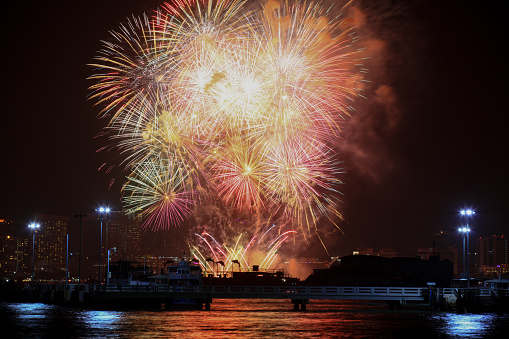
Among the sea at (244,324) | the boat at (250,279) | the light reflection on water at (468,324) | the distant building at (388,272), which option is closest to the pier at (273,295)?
the sea at (244,324)

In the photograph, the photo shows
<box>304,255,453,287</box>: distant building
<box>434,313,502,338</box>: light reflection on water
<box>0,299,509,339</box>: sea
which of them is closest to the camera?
<box>0,299,509,339</box>: sea

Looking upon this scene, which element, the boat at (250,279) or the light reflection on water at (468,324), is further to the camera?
the boat at (250,279)

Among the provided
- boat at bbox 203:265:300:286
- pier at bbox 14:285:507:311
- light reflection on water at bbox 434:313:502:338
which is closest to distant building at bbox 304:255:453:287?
boat at bbox 203:265:300:286

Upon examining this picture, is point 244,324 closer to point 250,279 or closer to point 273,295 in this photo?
point 273,295

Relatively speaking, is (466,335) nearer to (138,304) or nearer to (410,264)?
(138,304)

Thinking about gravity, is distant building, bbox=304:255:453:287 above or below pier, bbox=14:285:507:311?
below

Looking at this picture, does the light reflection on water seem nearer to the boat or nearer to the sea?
the sea

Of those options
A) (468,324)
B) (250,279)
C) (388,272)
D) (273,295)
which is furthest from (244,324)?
(388,272)

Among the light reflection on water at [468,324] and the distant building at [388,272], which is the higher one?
the light reflection on water at [468,324]

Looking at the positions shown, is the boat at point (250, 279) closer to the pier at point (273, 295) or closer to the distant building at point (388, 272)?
the distant building at point (388, 272)
